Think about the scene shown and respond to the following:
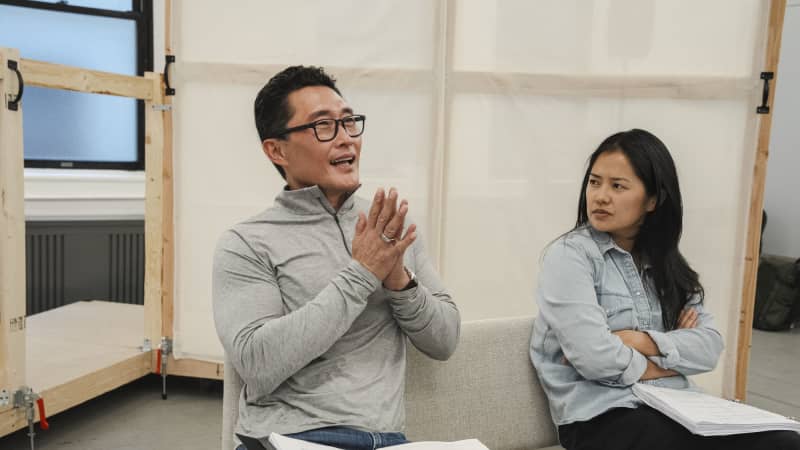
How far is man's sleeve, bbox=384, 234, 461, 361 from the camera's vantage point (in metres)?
1.41

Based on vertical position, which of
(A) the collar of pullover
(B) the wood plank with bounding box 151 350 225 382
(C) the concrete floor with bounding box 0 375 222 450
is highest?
(A) the collar of pullover

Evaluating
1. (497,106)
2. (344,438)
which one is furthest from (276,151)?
(497,106)

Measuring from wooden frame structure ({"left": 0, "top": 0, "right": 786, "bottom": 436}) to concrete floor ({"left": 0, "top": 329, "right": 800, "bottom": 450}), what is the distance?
150 millimetres

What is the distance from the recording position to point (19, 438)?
2.84 meters

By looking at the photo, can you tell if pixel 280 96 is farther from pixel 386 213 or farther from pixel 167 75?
pixel 167 75

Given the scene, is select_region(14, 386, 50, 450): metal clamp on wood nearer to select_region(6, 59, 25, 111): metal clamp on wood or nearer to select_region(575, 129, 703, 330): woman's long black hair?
select_region(6, 59, 25, 111): metal clamp on wood

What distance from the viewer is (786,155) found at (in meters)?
5.43

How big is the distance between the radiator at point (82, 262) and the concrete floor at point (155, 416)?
3.32ft

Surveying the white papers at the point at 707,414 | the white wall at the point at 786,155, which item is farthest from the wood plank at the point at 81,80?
the white wall at the point at 786,155

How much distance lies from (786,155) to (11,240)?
5.20 meters

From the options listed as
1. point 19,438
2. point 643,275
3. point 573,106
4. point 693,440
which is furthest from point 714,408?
point 19,438

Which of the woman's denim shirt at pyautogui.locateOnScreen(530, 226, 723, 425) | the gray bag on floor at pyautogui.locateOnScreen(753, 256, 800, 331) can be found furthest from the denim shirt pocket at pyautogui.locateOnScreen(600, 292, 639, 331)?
the gray bag on floor at pyautogui.locateOnScreen(753, 256, 800, 331)

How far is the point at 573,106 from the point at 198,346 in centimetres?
189

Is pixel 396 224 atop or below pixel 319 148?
below
